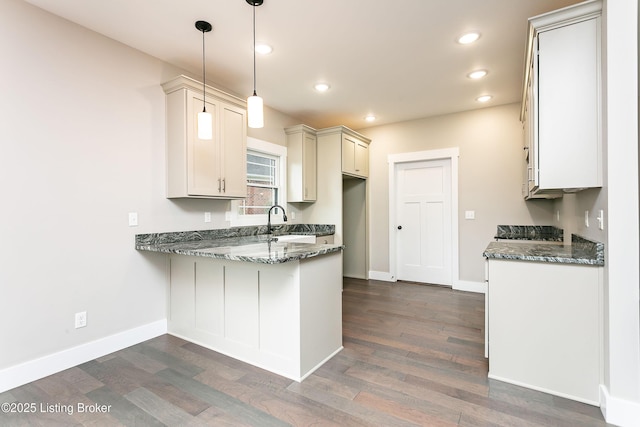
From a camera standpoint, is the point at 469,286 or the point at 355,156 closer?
the point at 469,286

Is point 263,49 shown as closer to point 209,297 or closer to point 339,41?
point 339,41

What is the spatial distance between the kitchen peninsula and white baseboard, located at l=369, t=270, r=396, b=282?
2737 mm

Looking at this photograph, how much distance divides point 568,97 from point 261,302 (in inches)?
94.7

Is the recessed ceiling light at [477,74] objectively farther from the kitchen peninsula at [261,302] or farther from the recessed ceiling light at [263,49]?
the kitchen peninsula at [261,302]

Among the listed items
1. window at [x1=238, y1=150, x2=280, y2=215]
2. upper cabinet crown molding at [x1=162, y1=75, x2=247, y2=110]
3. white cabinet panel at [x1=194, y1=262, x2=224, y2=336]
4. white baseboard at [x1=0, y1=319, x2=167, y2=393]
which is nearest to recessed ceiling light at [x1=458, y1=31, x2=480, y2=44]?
upper cabinet crown molding at [x1=162, y1=75, x2=247, y2=110]

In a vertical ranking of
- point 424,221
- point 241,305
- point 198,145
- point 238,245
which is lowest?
point 241,305

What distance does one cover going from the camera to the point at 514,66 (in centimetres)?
318

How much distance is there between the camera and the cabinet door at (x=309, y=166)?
4.62 metres

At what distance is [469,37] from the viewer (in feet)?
8.70

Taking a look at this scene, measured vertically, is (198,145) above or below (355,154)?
below

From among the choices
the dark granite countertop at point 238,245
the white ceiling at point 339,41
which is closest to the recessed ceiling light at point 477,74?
the white ceiling at point 339,41

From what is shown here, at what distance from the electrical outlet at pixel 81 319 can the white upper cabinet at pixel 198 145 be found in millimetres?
1180

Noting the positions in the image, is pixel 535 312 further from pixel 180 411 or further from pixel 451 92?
pixel 451 92

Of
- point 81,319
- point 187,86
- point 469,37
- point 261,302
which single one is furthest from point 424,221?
point 81,319
